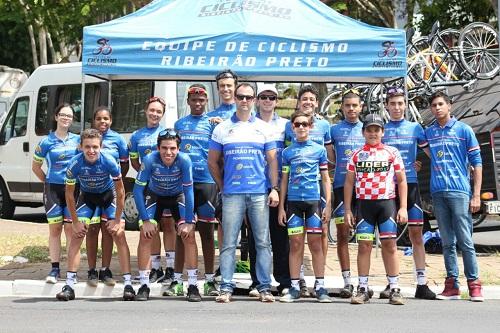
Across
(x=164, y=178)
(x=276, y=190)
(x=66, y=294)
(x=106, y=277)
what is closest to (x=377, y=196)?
(x=276, y=190)

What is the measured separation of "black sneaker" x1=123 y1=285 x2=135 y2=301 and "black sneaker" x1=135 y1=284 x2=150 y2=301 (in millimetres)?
50

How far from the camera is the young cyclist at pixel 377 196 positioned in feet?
33.4

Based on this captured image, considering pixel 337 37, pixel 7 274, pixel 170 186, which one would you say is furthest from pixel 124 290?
pixel 337 37

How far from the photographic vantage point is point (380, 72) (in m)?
11.6

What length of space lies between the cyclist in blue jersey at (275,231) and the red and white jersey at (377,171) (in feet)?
2.84

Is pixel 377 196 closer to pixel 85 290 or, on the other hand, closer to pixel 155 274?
pixel 155 274

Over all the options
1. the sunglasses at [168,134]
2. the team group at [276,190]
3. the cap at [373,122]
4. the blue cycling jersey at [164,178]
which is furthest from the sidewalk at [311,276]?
the cap at [373,122]

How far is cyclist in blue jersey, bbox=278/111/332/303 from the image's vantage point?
10312mm

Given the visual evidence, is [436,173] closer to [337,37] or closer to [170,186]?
[337,37]

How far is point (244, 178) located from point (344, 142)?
1.28 m

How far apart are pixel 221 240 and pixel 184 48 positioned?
2209mm

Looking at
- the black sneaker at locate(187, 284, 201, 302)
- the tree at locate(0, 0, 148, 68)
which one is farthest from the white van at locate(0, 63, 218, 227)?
the tree at locate(0, 0, 148, 68)

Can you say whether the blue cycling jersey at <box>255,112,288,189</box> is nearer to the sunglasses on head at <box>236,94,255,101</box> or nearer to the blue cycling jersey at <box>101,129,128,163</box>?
the sunglasses on head at <box>236,94,255,101</box>

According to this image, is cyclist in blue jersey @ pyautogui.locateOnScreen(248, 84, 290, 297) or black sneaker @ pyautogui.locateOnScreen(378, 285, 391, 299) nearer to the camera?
black sneaker @ pyautogui.locateOnScreen(378, 285, 391, 299)
